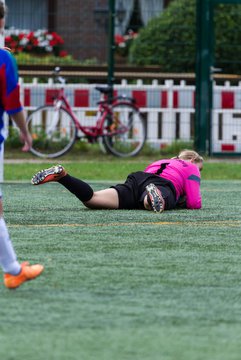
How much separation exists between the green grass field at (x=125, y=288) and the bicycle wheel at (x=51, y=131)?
625 cm

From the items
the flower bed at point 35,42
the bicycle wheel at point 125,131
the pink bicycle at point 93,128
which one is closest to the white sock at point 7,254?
the pink bicycle at point 93,128

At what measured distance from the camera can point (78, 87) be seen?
656 inches

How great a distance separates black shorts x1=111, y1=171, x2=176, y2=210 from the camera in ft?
29.3

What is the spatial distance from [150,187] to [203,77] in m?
7.51

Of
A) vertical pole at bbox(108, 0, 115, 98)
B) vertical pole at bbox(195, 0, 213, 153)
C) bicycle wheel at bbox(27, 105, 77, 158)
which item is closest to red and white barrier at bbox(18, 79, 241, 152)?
vertical pole at bbox(195, 0, 213, 153)

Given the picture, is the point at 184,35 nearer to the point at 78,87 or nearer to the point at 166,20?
the point at 166,20

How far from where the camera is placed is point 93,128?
51.6ft

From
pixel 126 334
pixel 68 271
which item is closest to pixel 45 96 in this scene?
pixel 68 271

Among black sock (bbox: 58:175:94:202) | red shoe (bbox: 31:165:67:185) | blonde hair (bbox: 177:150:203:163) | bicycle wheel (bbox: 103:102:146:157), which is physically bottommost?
bicycle wheel (bbox: 103:102:146:157)

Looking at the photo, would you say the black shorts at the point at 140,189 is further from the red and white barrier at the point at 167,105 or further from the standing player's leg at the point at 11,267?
the red and white barrier at the point at 167,105

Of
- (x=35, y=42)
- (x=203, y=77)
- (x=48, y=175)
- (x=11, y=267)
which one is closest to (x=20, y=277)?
(x=11, y=267)

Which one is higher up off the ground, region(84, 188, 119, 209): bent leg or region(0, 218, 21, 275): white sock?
region(0, 218, 21, 275): white sock

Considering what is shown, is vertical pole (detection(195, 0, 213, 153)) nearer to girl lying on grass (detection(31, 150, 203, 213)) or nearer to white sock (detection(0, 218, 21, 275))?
girl lying on grass (detection(31, 150, 203, 213))

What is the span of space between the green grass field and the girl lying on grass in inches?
4.1
